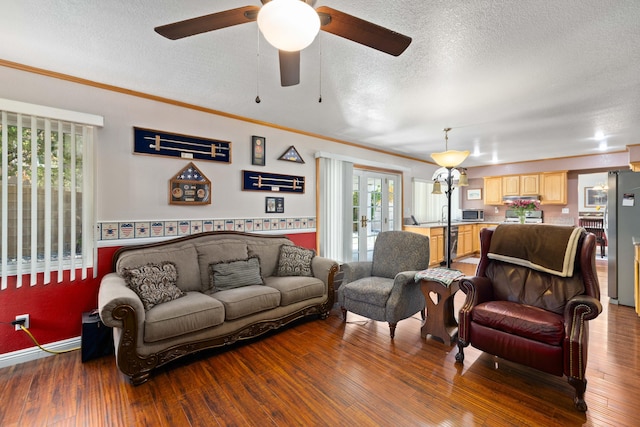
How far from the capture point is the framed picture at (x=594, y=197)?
725 cm

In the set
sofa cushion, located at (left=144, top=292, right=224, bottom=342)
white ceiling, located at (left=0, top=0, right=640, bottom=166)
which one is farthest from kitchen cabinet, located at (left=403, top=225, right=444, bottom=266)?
sofa cushion, located at (left=144, top=292, right=224, bottom=342)

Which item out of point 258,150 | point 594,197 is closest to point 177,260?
point 258,150

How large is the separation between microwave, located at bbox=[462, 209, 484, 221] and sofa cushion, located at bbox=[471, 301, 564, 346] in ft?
18.5

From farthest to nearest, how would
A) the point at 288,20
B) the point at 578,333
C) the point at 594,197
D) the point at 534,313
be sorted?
the point at 594,197 → the point at 534,313 → the point at 578,333 → the point at 288,20

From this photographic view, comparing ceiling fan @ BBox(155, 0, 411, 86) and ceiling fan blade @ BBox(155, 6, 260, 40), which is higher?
ceiling fan blade @ BBox(155, 6, 260, 40)

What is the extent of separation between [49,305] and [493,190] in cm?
834

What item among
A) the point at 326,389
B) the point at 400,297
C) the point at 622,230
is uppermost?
the point at 622,230

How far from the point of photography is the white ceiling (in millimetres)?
1645

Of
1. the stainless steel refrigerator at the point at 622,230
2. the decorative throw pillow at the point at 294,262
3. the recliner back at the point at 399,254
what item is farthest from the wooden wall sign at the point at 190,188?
the stainless steel refrigerator at the point at 622,230

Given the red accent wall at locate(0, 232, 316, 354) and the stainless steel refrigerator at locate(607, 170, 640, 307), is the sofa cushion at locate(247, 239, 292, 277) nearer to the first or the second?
the red accent wall at locate(0, 232, 316, 354)

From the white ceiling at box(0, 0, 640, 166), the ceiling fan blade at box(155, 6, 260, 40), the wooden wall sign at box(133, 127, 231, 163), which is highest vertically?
the white ceiling at box(0, 0, 640, 166)

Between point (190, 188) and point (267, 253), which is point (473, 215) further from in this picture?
point (190, 188)

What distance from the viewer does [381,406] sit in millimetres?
1836

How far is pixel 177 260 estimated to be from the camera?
276 cm
